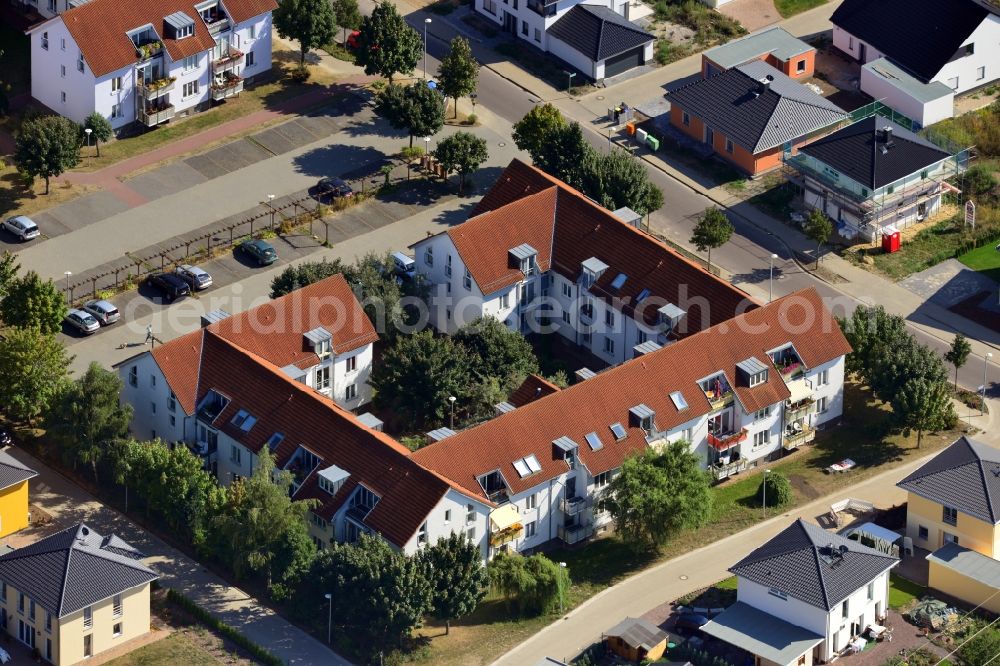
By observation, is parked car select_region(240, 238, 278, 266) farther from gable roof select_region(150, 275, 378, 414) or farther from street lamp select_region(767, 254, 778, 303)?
street lamp select_region(767, 254, 778, 303)

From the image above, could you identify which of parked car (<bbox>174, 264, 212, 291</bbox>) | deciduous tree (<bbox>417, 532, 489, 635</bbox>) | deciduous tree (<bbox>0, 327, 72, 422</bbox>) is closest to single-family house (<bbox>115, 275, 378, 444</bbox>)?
deciduous tree (<bbox>0, 327, 72, 422</bbox>)

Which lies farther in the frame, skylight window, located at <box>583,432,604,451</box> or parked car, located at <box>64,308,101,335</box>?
parked car, located at <box>64,308,101,335</box>

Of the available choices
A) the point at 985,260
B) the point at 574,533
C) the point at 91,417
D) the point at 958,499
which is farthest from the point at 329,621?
the point at 985,260

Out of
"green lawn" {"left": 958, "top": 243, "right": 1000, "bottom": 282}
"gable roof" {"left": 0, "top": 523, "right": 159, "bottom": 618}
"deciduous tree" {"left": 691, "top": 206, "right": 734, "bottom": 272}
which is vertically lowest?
"gable roof" {"left": 0, "top": 523, "right": 159, "bottom": 618}

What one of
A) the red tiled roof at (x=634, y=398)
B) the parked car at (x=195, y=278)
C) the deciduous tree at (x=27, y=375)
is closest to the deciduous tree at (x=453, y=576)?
the red tiled roof at (x=634, y=398)

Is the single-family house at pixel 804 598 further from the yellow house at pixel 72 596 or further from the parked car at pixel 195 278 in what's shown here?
the parked car at pixel 195 278

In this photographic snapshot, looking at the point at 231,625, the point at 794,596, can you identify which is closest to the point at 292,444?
the point at 231,625
